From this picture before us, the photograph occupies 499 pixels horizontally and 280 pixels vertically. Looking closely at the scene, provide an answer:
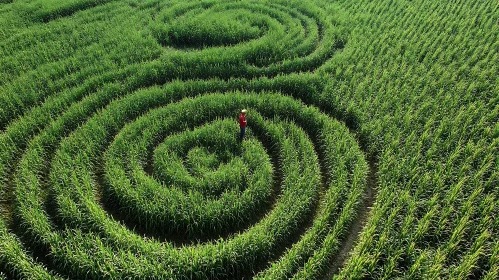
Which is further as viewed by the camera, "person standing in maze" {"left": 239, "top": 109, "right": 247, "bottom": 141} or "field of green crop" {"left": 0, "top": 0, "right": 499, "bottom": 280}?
"person standing in maze" {"left": 239, "top": 109, "right": 247, "bottom": 141}

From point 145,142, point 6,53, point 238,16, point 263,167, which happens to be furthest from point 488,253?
point 6,53

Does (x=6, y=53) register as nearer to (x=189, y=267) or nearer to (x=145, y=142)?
(x=145, y=142)

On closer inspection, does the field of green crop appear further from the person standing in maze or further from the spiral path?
the person standing in maze

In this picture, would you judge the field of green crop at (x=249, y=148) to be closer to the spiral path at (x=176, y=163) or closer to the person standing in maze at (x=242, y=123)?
Result: the spiral path at (x=176, y=163)

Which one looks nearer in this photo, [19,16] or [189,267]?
[189,267]

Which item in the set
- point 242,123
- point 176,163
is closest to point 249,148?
point 242,123

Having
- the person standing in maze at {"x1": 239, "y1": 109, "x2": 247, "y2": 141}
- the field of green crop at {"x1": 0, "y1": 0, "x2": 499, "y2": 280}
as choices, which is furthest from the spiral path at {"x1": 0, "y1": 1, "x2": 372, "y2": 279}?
the person standing in maze at {"x1": 239, "y1": 109, "x2": 247, "y2": 141}

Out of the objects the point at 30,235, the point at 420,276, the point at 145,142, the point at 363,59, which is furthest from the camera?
the point at 363,59
